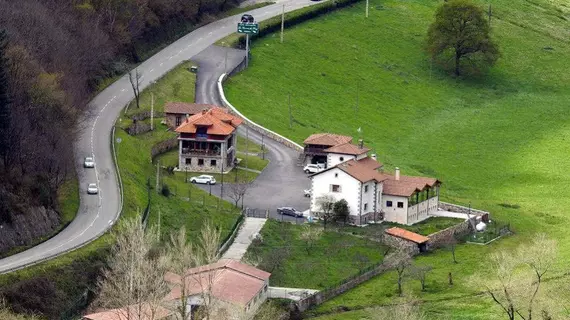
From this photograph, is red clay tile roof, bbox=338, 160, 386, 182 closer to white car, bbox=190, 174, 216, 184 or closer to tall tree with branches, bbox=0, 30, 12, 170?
white car, bbox=190, 174, 216, 184

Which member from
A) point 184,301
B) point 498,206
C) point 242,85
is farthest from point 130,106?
point 184,301

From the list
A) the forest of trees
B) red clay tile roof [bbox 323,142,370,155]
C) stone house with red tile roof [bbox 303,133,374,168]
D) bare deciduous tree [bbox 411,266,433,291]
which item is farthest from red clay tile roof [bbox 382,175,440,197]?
the forest of trees

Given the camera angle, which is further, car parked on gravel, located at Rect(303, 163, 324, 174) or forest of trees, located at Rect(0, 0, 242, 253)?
car parked on gravel, located at Rect(303, 163, 324, 174)

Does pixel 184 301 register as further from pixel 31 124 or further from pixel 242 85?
pixel 242 85

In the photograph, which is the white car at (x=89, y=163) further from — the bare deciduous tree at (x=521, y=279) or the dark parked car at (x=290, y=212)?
the bare deciduous tree at (x=521, y=279)

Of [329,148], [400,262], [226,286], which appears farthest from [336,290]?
[329,148]

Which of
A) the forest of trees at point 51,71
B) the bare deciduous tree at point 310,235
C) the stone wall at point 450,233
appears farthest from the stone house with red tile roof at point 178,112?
the stone wall at point 450,233

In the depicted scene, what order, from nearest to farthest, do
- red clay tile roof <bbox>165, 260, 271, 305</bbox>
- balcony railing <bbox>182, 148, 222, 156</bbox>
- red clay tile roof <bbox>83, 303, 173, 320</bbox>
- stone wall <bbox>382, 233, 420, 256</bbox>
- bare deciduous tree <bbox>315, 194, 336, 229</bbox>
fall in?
red clay tile roof <bbox>83, 303, 173, 320</bbox> < red clay tile roof <bbox>165, 260, 271, 305</bbox> < stone wall <bbox>382, 233, 420, 256</bbox> < bare deciduous tree <bbox>315, 194, 336, 229</bbox> < balcony railing <bbox>182, 148, 222, 156</bbox>
